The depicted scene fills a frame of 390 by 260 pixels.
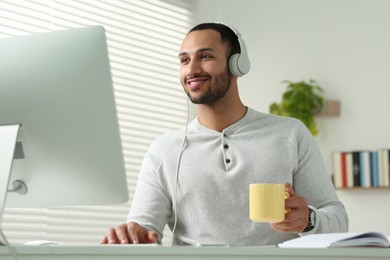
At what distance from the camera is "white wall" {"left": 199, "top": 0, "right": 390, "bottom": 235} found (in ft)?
15.5

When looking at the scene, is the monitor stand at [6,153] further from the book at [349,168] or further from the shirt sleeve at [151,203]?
the book at [349,168]

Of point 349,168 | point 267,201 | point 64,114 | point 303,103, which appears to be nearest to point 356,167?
point 349,168

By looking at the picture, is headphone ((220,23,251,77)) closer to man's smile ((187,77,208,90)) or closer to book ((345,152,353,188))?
man's smile ((187,77,208,90))

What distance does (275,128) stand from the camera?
253 cm

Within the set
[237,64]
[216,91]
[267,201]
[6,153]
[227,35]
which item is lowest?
[267,201]

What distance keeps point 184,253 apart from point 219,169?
1.13 m

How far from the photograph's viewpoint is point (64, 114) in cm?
162

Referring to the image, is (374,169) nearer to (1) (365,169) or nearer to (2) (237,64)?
(1) (365,169)

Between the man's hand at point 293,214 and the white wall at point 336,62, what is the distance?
274 centimetres

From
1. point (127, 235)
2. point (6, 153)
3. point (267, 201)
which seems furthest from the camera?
point (127, 235)

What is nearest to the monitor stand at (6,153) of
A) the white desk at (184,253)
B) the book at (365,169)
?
the white desk at (184,253)

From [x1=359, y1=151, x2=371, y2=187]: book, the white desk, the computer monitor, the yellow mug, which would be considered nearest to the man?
the yellow mug

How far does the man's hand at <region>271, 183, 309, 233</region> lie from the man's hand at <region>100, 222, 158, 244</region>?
14.4 inches

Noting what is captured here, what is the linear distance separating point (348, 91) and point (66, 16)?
6.28 ft
